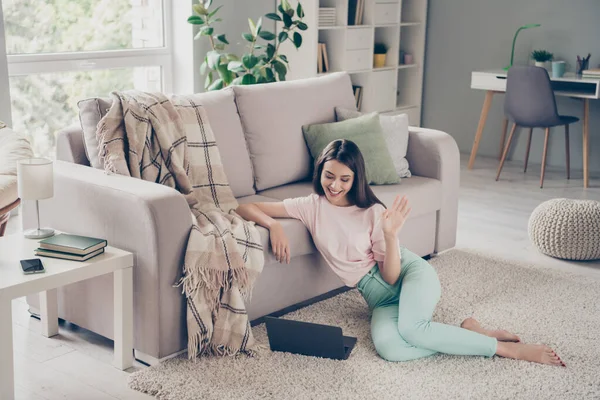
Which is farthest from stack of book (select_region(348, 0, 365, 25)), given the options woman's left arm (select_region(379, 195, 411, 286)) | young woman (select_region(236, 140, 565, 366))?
woman's left arm (select_region(379, 195, 411, 286))

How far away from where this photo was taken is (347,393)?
2322 millimetres

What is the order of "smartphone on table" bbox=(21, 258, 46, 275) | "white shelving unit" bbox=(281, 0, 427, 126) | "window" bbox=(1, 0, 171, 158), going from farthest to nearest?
"white shelving unit" bbox=(281, 0, 427, 126) < "window" bbox=(1, 0, 171, 158) < "smartphone on table" bbox=(21, 258, 46, 275)

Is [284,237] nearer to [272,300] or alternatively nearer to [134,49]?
[272,300]

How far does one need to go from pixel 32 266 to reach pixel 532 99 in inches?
155

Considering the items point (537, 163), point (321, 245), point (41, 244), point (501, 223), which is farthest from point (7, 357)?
point (537, 163)

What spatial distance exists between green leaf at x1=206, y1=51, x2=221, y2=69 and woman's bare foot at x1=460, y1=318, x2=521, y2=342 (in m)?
2.62

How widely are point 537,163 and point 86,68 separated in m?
3.57

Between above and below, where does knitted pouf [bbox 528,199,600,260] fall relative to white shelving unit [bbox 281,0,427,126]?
below

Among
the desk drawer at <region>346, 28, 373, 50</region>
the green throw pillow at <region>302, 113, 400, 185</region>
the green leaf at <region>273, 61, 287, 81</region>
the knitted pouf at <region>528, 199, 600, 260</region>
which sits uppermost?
the desk drawer at <region>346, 28, 373, 50</region>

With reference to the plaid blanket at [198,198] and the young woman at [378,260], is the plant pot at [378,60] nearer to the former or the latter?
the plaid blanket at [198,198]

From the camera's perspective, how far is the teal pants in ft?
8.35

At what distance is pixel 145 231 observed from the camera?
2.41 metres

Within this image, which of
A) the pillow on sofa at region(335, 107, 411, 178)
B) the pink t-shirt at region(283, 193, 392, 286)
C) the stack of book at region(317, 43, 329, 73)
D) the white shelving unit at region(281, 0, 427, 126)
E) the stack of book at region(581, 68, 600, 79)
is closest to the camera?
the pink t-shirt at region(283, 193, 392, 286)

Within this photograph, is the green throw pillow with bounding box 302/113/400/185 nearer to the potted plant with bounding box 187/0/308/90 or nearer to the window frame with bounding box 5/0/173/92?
the potted plant with bounding box 187/0/308/90
